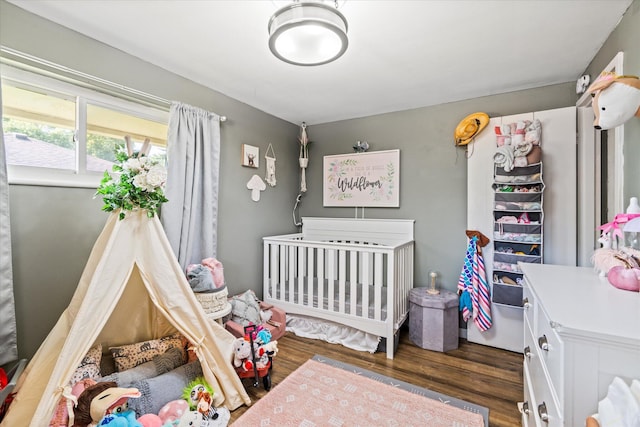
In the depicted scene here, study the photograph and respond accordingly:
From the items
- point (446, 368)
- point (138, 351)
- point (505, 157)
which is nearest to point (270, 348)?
point (138, 351)

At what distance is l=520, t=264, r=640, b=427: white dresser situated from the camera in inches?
30.1

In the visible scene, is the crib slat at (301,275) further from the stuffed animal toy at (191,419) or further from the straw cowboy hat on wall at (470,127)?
the straw cowboy hat on wall at (470,127)

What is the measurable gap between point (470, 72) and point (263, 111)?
81.9 inches

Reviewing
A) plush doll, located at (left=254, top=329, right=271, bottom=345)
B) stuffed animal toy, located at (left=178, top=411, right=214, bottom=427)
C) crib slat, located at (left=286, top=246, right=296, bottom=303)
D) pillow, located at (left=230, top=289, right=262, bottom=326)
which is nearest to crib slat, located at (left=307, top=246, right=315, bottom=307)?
crib slat, located at (left=286, top=246, right=296, bottom=303)

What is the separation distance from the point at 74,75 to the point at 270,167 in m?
1.82

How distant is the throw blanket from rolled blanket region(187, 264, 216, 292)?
2192 mm

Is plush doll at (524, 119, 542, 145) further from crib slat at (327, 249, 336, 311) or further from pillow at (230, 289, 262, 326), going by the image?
pillow at (230, 289, 262, 326)

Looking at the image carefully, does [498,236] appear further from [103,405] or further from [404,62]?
[103,405]

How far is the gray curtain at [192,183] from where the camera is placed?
2.25 meters

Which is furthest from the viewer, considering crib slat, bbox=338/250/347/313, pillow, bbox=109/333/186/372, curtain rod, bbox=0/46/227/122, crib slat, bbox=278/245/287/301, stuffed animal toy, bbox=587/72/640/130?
crib slat, bbox=278/245/287/301

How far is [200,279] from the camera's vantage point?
6.93ft

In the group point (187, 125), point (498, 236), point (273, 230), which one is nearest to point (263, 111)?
point (187, 125)

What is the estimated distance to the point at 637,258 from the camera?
47.3 inches

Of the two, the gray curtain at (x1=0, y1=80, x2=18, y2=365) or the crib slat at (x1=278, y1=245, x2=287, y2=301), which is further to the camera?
the crib slat at (x1=278, y1=245, x2=287, y2=301)
